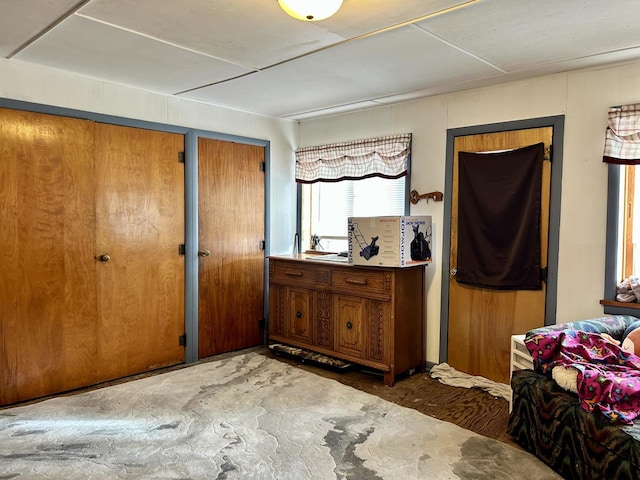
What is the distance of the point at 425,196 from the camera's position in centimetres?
385

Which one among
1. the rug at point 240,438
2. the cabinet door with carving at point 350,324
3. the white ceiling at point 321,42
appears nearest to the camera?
the white ceiling at point 321,42

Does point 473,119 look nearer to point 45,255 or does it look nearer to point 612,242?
point 612,242

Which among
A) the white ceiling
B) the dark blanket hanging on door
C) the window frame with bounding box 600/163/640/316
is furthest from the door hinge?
the white ceiling

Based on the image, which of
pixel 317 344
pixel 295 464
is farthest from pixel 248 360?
pixel 295 464

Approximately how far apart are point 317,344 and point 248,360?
62 centimetres

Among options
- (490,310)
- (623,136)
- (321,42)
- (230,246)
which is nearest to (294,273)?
(230,246)

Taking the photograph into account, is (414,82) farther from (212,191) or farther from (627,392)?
(627,392)

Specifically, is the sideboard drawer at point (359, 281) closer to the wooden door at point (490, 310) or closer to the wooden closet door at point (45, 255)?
the wooden door at point (490, 310)

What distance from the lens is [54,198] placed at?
3.24 metres

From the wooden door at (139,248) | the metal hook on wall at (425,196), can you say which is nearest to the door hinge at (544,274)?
the metal hook on wall at (425,196)

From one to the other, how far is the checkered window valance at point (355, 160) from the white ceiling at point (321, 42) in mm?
548

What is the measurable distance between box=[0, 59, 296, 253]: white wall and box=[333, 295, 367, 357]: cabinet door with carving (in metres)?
1.16

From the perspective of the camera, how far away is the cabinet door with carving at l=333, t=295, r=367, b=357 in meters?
3.69

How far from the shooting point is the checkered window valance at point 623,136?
278cm
